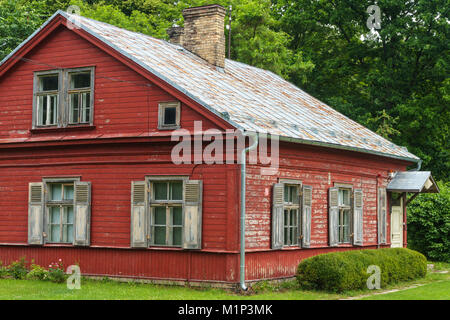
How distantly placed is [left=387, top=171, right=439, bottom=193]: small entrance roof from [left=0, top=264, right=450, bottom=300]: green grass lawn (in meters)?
5.65

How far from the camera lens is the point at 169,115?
18.2m

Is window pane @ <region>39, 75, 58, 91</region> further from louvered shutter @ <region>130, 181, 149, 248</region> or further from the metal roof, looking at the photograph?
louvered shutter @ <region>130, 181, 149, 248</region>

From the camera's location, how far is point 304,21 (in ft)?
131

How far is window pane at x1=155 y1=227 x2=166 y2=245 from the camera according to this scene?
18172mm

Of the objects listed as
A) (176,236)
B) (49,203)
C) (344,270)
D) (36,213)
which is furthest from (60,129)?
(344,270)

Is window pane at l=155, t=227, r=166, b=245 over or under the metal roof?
under

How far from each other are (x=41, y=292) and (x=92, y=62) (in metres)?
6.36

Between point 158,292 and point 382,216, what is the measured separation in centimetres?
998

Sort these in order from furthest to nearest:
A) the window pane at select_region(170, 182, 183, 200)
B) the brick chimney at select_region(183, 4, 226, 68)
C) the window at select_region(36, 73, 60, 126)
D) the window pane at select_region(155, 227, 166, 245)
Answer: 1. the brick chimney at select_region(183, 4, 226, 68)
2. the window at select_region(36, 73, 60, 126)
3. the window pane at select_region(155, 227, 166, 245)
4. the window pane at select_region(170, 182, 183, 200)

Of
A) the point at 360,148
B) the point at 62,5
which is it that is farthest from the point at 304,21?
the point at 360,148

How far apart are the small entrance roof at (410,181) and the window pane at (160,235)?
9357mm

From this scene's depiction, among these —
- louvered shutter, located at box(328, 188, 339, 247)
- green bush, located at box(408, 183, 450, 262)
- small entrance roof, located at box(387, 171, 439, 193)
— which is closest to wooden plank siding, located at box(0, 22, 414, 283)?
louvered shutter, located at box(328, 188, 339, 247)

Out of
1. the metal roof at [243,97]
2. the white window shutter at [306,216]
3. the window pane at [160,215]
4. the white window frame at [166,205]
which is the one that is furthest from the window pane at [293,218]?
the window pane at [160,215]

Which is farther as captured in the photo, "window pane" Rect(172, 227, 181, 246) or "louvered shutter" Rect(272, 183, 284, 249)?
"louvered shutter" Rect(272, 183, 284, 249)
